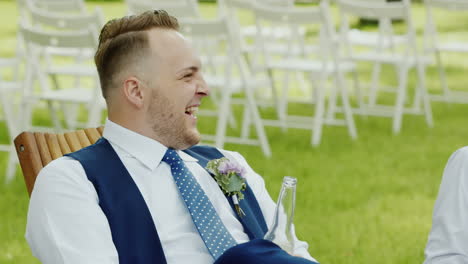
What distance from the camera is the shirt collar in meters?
2.70

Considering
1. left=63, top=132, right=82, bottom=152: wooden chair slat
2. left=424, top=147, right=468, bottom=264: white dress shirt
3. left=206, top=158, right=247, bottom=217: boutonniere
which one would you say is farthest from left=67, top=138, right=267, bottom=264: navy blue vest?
left=424, top=147, right=468, bottom=264: white dress shirt

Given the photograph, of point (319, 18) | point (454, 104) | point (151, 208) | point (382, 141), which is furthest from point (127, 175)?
point (454, 104)

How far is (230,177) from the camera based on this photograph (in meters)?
2.71

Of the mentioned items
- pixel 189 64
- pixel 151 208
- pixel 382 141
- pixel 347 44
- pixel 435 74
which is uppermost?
pixel 189 64

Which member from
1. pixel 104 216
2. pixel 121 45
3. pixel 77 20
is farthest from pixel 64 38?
pixel 104 216

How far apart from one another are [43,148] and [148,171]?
78cm

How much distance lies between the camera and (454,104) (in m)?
9.85

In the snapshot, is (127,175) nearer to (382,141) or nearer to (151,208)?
(151,208)

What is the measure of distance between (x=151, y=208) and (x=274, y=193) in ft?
10.7

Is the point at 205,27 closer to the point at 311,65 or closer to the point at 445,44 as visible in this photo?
the point at 311,65

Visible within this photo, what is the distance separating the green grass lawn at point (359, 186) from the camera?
487cm

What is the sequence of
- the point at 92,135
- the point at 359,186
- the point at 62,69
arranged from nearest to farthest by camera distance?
the point at 92,135 → the point at 359,186 → the point at 62,69

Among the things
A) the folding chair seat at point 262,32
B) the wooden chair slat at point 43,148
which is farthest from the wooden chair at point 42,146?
the folding chair seat at point 262,32

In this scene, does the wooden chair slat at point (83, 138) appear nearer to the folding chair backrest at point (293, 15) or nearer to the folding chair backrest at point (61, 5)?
Answer: the folding chair backrest at point (293, 15)
